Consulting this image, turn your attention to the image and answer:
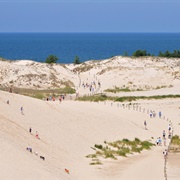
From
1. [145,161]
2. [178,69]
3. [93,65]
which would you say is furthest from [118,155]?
[93,65]

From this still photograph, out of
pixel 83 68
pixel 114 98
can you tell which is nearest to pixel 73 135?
pixel 114 98

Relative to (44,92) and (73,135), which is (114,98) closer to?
(44,92)

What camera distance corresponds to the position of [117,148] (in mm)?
32469

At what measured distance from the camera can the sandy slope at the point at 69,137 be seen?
2447 centimetres

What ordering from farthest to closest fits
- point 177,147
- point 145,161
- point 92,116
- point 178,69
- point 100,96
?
point 178,69, point 100,96, point 92,116, point 177,147, point 145,161

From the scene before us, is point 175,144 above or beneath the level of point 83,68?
beneath

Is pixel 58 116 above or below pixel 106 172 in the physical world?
above

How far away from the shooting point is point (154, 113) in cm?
4522

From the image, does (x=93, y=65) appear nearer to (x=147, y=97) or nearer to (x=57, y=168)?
(x=147, y=97)

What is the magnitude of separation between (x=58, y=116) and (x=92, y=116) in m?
3.39

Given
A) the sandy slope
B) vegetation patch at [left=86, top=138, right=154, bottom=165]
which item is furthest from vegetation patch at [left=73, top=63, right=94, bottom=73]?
vegetation patch at [left=86, top=138, right=154, bottom=165]

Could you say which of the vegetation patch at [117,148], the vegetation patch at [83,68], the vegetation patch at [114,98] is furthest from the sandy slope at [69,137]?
the vegetation patch at [83,68]

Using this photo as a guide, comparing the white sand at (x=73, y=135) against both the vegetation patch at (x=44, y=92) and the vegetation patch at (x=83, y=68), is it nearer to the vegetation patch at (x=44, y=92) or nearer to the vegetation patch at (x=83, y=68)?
the vegetation patch at (x=44, y=92)

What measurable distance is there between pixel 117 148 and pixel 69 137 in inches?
113
